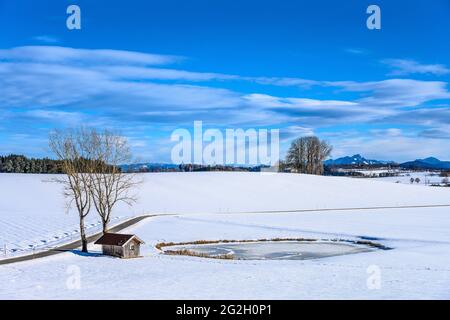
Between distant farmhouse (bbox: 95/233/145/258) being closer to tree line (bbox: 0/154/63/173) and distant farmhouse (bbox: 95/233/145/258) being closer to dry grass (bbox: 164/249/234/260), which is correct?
dry grass (bbox: 164/249/234/260)

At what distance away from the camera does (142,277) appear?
88.2ft

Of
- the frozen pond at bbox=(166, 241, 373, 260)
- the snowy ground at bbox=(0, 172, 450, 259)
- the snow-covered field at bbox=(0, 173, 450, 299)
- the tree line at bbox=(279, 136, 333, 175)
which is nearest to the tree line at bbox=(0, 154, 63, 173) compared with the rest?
the snowy ground at bbox=(0, 172, 450, 259)

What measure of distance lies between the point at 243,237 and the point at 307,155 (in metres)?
102

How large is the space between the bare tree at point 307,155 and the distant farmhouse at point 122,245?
363ft

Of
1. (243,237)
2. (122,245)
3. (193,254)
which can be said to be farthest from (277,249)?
(122,245)

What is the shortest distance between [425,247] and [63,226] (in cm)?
3468

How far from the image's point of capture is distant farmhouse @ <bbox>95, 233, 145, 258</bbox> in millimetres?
33969

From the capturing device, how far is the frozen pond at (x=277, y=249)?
36.2 metres

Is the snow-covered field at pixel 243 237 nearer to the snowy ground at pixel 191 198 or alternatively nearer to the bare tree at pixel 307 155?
the snowy ground at pixel 191 198

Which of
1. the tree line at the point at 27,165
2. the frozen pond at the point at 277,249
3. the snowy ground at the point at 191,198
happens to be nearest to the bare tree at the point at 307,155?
the snowy ground at the point at 191,198

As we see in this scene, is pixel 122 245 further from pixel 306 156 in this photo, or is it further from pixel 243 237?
pixel 306 156

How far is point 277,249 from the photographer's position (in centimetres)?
3972

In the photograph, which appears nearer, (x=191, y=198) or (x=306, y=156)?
(x=191, y=198)
